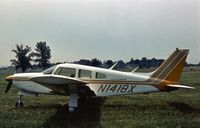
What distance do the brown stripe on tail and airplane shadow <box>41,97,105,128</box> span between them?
290 cm

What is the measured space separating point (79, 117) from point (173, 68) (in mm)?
5138

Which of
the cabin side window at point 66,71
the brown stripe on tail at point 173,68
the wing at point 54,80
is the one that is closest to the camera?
the wing at point 54,80

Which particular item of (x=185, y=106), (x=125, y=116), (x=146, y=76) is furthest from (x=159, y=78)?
(x=125, y=116)

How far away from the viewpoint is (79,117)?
11492 mm

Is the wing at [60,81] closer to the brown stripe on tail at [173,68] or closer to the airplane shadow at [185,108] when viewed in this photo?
the brown stripe on tail at [173,68]

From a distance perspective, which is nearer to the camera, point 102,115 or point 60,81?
point 60,81

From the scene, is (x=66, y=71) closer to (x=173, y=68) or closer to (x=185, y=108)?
(x=173, y=68)

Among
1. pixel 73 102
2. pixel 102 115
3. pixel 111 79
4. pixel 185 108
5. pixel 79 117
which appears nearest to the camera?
pixel 79 117

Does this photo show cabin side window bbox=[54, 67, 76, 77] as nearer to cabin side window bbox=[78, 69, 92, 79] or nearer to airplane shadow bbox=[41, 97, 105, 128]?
cabin side window bbox=[78, 69, 92, 79]

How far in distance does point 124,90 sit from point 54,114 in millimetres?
3426

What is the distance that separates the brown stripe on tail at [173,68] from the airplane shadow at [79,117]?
2.90 metres

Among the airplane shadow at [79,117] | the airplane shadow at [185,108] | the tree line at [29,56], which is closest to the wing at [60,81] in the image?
the airplane shadow at [79,117]

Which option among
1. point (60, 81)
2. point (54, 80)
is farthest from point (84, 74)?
point (54, 80)

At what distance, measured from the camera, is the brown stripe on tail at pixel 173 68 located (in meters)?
14.2
